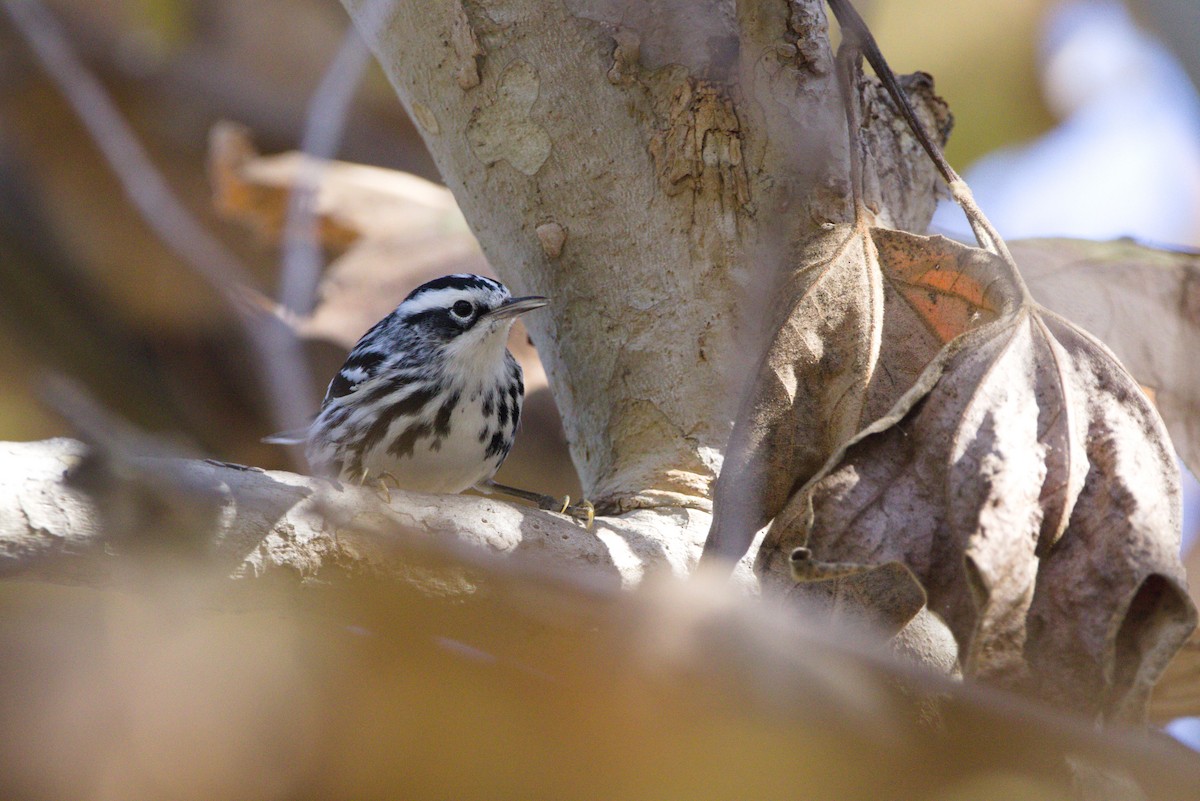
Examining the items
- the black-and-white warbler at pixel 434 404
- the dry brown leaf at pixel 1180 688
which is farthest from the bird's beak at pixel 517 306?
the dry brown leaf at pixel 1180 688

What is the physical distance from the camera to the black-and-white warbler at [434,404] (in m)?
3.09

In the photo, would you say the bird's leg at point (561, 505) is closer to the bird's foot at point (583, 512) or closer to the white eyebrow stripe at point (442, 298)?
the bird's foot at point (583, 512)

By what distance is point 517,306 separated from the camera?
9.06 ft

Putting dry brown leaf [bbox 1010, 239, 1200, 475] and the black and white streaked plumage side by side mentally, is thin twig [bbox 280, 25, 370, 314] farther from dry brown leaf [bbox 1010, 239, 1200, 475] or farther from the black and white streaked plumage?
dry brown leaf [bbox 1010, 239, 1200, 475]

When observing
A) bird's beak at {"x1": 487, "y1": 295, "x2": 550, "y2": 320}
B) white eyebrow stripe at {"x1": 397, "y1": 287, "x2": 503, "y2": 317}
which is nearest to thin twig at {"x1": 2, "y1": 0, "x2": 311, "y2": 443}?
white eyebrow stripe at {"x1": 397, "y1": 287, "x2": 503, "y2": 317}

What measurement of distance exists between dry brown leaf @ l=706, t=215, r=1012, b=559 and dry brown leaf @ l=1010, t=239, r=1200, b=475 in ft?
1.98

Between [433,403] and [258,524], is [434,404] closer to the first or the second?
[433,403]

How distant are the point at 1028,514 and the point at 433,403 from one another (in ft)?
6.38

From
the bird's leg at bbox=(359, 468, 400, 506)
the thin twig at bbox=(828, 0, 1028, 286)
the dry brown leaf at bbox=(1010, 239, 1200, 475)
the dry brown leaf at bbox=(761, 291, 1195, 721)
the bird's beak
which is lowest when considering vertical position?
the bird's leg at bbox=(359, 468, 400, 506)

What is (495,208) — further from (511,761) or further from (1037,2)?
(1037,2)

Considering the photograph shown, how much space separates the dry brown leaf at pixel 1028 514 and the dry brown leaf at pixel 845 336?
15cm

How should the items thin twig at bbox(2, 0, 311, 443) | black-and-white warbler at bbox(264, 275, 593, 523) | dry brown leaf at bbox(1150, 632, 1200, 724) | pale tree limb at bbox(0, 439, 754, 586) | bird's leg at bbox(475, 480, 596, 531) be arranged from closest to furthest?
pale tree limb at bbox(0, 439, 754, 586) < thin twig at bbox(2, 0, 311, 443) < dry brown leaf at bbox(1150, 632, 1200, 724) < bird's leg at bbox(475, 480, 596, 531) < black-and-white warbler at bbox(264, 275, 593, 523)

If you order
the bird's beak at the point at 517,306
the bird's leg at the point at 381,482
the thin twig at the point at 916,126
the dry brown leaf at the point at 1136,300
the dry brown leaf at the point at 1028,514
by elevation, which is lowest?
the bird's leg at the point at 381,482

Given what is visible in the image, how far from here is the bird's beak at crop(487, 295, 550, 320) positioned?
2.66m
